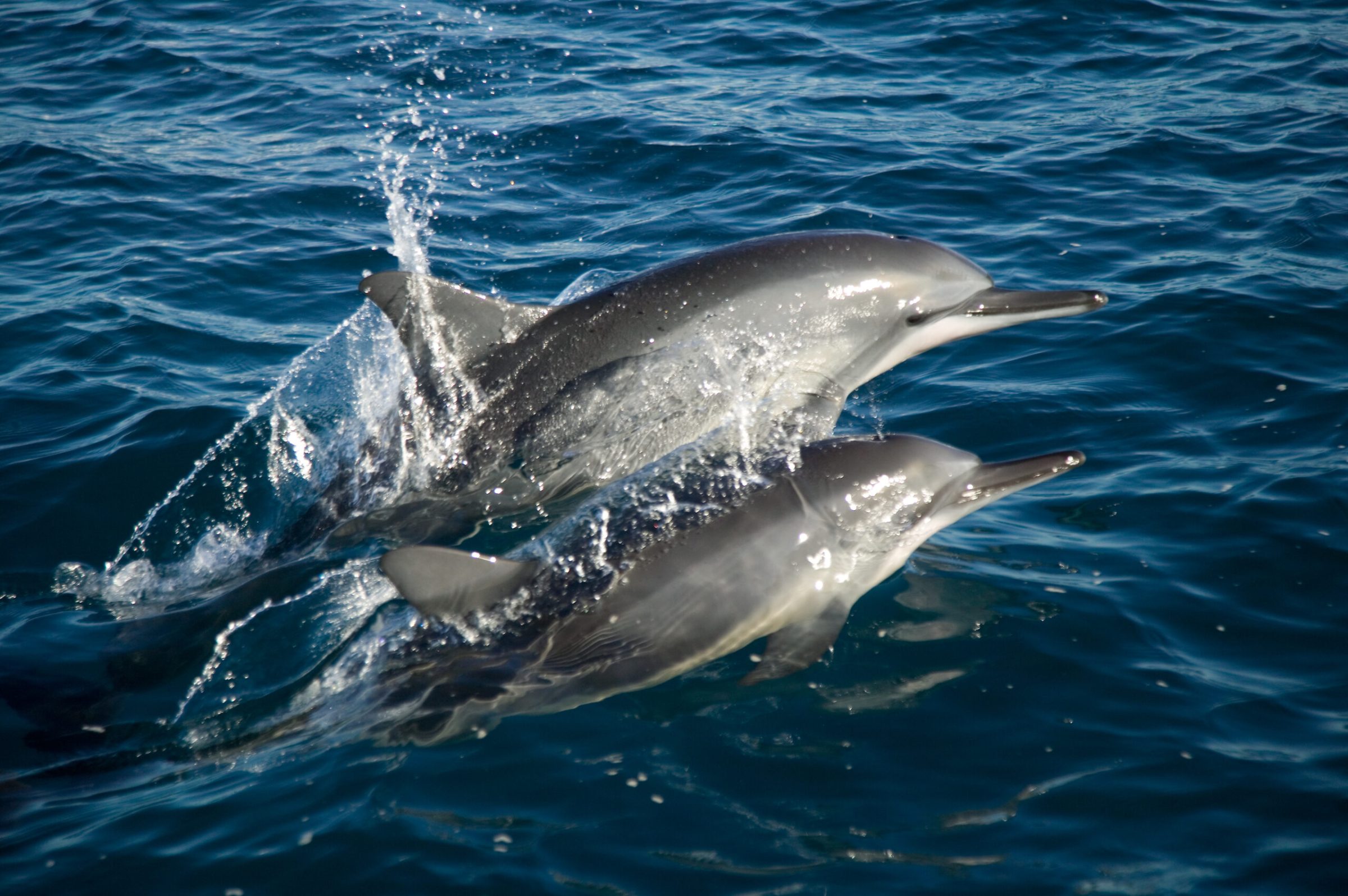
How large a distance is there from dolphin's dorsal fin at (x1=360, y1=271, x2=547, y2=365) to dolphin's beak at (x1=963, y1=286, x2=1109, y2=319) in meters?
2.77

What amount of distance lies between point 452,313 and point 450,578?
2349 millimetres

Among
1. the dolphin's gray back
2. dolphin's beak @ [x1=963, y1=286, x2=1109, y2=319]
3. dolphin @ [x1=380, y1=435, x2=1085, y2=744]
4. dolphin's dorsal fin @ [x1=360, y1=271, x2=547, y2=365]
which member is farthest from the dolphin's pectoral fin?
dolphin's beak @ [x1=963, y1=286, x2=1109, y2=319]

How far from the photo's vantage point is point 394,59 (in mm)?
15711

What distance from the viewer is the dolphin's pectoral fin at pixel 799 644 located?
210 inches

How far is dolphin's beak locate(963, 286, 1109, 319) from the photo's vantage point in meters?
7.43

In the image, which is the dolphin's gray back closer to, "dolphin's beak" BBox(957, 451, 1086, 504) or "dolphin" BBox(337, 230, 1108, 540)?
"dolphin" BBox(337, 230, 1108, 540)

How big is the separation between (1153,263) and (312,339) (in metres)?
6.67

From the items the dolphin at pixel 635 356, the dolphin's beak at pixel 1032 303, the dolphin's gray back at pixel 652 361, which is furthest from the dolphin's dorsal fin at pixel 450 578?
the dolphin's beak at pixel 1032 303

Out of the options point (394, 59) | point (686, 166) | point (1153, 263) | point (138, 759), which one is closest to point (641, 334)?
point (138, 759)

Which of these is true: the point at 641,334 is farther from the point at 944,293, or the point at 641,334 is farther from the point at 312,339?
the point at 312,339

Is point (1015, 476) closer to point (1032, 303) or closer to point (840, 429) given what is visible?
point (1032, 303)

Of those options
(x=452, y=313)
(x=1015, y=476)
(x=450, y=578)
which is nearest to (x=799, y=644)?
(x=1015, y=476)

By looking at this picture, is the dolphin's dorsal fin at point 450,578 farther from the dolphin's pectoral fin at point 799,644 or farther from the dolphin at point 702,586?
the dolphin's pectoral fin at point 799,644

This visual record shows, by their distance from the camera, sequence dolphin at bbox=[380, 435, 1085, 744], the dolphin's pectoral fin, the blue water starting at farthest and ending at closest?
the dolphin's pectoral fin < dolphin at bbox=[380, 435, 1085, 744] < the blue water
